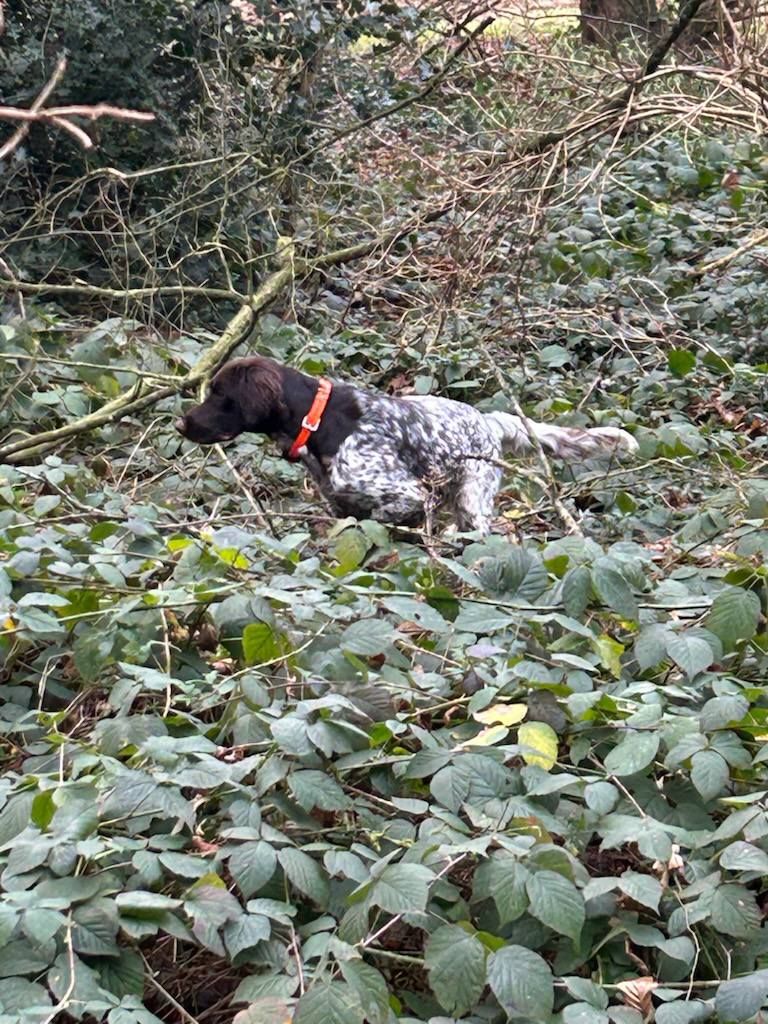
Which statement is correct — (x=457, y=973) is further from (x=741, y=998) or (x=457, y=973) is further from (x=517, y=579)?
(x=517, y=579)

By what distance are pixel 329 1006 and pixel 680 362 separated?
6.13 meters

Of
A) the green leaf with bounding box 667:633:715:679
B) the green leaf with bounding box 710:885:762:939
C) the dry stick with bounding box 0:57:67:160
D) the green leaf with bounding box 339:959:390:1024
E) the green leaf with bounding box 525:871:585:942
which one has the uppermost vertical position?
the dry stick with bounding box 0:57:67:160

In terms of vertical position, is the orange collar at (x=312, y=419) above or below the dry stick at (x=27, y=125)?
below

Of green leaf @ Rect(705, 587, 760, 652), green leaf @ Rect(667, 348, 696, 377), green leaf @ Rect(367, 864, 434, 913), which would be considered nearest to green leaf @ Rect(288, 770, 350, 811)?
green leaf @ Rect(367, 864, 434, 913)

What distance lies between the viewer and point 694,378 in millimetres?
8227

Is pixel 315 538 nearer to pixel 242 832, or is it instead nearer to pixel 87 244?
pixel 242 832

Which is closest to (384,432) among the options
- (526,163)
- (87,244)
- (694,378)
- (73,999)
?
(526,163)

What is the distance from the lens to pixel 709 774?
3.21m

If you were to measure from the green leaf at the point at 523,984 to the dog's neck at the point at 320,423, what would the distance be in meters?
4.25

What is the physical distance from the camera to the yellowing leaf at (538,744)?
3326mm

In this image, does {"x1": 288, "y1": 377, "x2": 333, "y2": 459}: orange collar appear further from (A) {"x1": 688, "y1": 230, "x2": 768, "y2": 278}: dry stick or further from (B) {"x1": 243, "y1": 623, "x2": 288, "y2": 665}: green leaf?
(B) {"x1": 243, "y1": 623, "x2": 288, "y2": 665}: green leaf

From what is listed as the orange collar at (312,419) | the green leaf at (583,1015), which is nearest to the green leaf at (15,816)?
the green leaf at (583,1015)

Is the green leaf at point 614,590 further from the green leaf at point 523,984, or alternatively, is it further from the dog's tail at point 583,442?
Result: the dog's tail at point 583,442

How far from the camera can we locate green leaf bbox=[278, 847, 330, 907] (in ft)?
9.74
